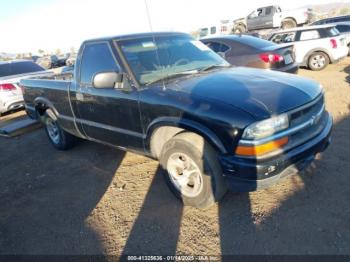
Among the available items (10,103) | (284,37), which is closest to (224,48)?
(284,37)

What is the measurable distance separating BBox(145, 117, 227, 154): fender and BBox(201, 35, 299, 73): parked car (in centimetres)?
432

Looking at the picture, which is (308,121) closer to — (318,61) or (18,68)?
(318,61)

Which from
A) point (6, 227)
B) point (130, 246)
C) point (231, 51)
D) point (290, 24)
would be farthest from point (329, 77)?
point (290, 24)

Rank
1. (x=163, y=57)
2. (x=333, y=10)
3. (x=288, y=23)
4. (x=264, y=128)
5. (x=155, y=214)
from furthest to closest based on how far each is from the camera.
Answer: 1. (x=333, y=10)
2. (x=288, y=23)
3. (x=163, y=57)
4. (x=155, y=214)
5. (x=264, y=128)

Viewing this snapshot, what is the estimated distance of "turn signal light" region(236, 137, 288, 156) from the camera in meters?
2.76

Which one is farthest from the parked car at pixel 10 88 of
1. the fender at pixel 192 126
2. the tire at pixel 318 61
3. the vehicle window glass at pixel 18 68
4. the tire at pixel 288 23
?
the tire at pixel 288 23

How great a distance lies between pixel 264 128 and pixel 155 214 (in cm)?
158

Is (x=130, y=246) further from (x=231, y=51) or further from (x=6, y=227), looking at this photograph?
(x=231, y=51)

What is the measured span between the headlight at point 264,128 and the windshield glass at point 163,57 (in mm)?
1409

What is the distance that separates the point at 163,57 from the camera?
3957 millimetres

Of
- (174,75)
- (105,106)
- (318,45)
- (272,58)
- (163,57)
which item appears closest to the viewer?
(174,75)

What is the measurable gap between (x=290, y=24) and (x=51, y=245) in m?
24.2

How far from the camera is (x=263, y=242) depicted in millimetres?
2840

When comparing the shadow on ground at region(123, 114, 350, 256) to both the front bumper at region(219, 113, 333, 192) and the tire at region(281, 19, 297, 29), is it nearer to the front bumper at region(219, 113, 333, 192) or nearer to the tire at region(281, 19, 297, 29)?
the front bumper at region(219, 113, 333, 192)
